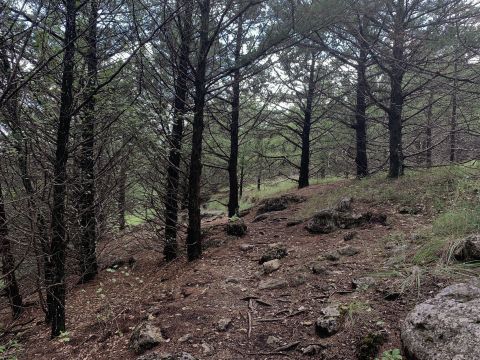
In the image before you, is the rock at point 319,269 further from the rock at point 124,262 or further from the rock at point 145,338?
the rock at point 124,262

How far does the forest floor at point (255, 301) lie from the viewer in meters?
3.24

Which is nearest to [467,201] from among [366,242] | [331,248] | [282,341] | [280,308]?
[366,242]

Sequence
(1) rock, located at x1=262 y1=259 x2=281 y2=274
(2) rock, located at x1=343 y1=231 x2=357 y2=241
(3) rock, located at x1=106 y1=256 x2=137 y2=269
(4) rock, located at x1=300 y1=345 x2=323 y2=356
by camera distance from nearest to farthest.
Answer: (4) rock, located at x1=300 y1=345 x2=323 y2=356
(1) rock, located at x1=262 y1=259 x2=281 y2=274
(2) rock, located at x1=343 y1=231 x2=357 y2=241
(3) rock, located at x1=106 y1=256 x2=137 y2=269

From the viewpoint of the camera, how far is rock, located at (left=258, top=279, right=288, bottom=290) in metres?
4.51

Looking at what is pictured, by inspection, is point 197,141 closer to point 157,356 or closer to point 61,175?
point 61,175

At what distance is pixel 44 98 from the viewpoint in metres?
4.61

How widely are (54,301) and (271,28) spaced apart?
5289mm

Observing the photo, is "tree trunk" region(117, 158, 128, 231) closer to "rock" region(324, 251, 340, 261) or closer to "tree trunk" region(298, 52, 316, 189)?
"rock" region(324, 251, 340, 261)

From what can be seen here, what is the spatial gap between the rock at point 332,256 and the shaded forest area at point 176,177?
2 cm

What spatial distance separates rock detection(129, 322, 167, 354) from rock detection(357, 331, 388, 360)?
196 centimetres

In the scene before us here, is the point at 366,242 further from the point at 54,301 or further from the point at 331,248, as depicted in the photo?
the point at 54,301

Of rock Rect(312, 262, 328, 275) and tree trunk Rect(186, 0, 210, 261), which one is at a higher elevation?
tree trunk Rect(186, 0, 210, 261)

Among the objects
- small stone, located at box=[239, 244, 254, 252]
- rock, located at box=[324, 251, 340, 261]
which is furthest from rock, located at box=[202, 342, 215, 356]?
small stone, located at box=[239, 244, 254, 252]

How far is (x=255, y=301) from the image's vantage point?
422cm
